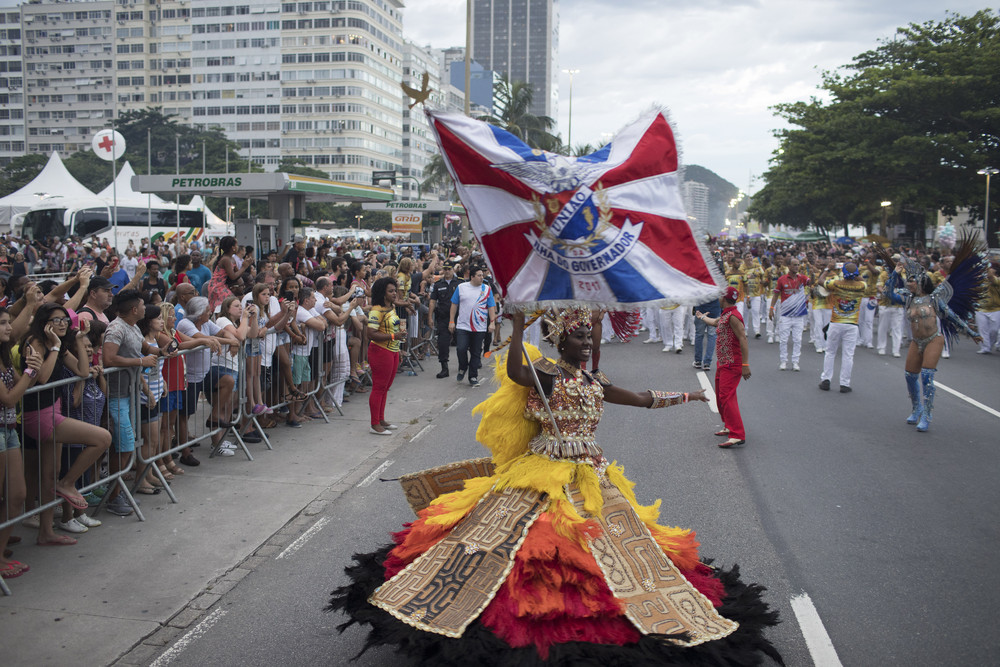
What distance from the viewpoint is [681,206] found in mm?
4117

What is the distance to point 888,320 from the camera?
16969mm

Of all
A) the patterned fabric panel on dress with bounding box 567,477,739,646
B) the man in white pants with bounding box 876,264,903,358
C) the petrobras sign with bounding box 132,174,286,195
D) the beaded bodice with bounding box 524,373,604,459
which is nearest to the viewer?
the patterned fabric panel on dress with bounding box 567,477,739,646

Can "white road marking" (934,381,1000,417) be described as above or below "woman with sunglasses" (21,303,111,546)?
below

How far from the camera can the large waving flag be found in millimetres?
3896

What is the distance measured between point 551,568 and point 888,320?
50.6ft

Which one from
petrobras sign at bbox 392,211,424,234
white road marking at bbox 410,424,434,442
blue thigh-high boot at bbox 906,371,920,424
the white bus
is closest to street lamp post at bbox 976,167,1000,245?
petrobras sign at bbox 392,211,424,234

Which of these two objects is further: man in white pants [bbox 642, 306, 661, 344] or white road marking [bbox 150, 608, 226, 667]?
man in white pants [bbox 642, 306, 661, 344]

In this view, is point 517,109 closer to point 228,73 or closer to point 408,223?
point 408,223

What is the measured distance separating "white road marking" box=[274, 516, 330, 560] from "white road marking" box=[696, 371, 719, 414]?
19.8 feet

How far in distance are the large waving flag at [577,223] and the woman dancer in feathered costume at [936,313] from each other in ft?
23.2

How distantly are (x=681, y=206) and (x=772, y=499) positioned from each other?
396 centimetres

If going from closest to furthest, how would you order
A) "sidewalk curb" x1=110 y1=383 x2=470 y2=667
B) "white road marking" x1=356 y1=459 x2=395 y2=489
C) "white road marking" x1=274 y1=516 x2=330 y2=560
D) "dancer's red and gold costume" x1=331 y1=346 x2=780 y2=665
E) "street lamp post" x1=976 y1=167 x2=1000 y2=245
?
"dancer's red and gold costume" x1=331 y1=346 x2=780 y2=665, "sidewalk curb" x1=110 y1=383 x2=470 y2=667, "white road marking" x1=274 y1=516 x2=330 y2=560, "white road marking" x1=356 y1=459 x2=395 y2=489, "street lamp post" x1=976 y1=167 x2=1000 y2=245

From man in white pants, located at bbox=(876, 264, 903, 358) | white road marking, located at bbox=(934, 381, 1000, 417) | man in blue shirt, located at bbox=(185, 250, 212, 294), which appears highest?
man in blue shirt, located at bbox=(185, 250, 212, 294)

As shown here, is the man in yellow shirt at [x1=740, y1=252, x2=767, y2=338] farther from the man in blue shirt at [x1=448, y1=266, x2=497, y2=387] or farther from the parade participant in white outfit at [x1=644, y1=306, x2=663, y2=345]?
the man in blue shirt at [x1=448, y1=266, x2=497, y2=387]
